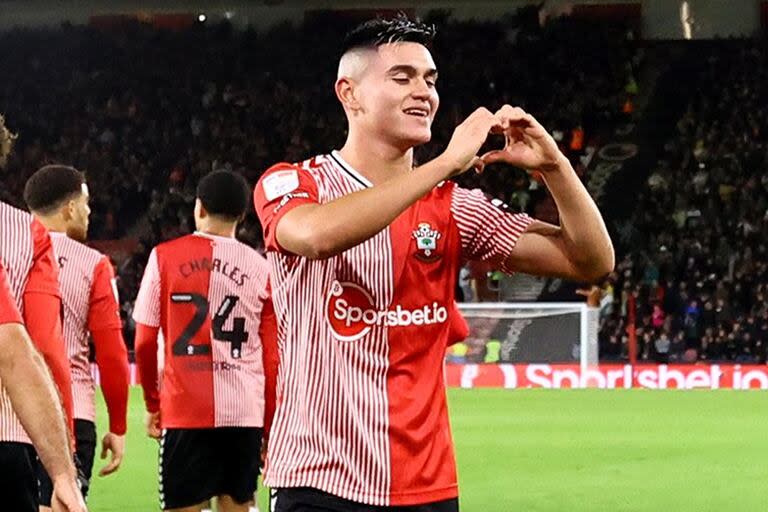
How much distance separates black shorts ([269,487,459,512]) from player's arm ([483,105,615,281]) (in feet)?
2.07

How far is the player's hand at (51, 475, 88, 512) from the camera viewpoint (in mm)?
3196

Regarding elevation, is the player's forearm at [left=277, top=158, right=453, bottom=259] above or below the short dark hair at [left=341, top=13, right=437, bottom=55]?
below

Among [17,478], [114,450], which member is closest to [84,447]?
[114,450]

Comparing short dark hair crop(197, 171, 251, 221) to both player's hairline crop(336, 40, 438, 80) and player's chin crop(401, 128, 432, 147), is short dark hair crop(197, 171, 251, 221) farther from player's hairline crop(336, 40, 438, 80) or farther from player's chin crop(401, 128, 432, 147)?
player's chin crop(401, 128, 432, 147)

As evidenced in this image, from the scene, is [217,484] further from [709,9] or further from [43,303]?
[709,9]

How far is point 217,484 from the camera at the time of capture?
6855 mm

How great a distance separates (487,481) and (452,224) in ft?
25.3

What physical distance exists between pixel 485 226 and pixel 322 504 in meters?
0.77

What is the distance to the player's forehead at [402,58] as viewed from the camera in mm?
3670

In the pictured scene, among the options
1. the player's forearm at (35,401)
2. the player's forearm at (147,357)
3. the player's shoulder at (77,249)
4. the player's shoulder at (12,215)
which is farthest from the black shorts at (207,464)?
the player's forearm at (35,401)

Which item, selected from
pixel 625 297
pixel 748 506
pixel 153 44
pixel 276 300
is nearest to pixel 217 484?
pixel 276 300

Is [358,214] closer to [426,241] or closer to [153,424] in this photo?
[426,241]

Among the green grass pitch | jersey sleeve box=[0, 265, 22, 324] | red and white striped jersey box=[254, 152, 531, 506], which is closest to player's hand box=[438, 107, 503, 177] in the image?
red and white striped jersey box=[254, 152, 531, 506]

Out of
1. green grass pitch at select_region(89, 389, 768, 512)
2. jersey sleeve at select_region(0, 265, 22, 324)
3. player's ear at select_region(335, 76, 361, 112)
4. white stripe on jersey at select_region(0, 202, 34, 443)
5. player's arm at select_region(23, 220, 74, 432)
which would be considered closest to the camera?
jersey sleeve at select_region(0, 265, 22, 324)
